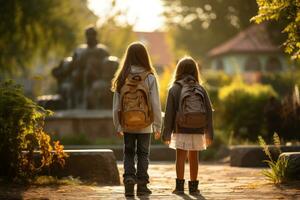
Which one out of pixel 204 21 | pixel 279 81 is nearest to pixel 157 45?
pixel 204 21

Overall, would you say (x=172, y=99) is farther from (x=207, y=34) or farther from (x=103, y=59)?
(x=207, y=34)

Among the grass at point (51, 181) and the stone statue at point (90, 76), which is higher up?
the stone statue at point (90, 76)

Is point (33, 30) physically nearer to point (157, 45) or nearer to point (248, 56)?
point (248, 56)

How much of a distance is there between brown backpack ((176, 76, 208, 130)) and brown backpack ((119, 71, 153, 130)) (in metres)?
0.33

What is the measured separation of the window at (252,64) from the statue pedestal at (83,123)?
159 ft

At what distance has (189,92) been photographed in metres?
8.20

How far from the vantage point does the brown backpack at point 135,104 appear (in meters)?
7.99

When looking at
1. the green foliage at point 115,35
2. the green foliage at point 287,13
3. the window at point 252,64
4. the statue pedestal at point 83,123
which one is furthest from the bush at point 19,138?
the window at point 252,64

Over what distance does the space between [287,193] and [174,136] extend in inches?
56.0

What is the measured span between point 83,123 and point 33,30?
1380cm

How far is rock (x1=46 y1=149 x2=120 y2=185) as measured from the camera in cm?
924

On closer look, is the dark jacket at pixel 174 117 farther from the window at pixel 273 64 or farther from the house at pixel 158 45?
the house at pixel 158 45

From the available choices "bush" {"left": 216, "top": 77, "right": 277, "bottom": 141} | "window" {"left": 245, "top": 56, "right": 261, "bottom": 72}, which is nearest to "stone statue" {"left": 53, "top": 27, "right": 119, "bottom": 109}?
"bush" {"left": 216, "top": 77, "right": 277, "bottom": 141}

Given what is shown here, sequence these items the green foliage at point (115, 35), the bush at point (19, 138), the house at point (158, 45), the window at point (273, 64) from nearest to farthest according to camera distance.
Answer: the bush at point (19, 138) < the green foliage at point (115, 35) < the window at point (273, 64) < the house at point (158, 45)
